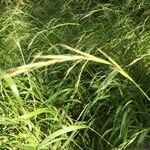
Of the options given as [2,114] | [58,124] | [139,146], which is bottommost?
[139,146]

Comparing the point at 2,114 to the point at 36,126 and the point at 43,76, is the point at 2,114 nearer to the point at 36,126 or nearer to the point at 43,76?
the point at 36,126

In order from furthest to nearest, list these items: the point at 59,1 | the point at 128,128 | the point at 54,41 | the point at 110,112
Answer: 1. the point at 59,1
2. the point at 54,41
3. the point at 110,112
4. the point at 128,128

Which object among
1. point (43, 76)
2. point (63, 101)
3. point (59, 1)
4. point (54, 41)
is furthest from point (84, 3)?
point (63, 101)

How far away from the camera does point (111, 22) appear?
3.53 metres

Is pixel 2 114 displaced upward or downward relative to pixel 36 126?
upward

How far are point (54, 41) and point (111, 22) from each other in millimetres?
486

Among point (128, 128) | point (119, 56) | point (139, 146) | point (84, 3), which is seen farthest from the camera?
point (84, 3)

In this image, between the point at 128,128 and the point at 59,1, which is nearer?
the point at 128,128

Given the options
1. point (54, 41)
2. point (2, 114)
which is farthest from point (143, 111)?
point (54, 41)

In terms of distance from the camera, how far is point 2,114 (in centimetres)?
239

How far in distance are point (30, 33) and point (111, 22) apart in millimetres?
680

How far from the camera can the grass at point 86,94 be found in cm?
226

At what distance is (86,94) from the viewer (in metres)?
2.63

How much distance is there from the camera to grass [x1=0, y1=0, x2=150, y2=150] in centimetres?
226
